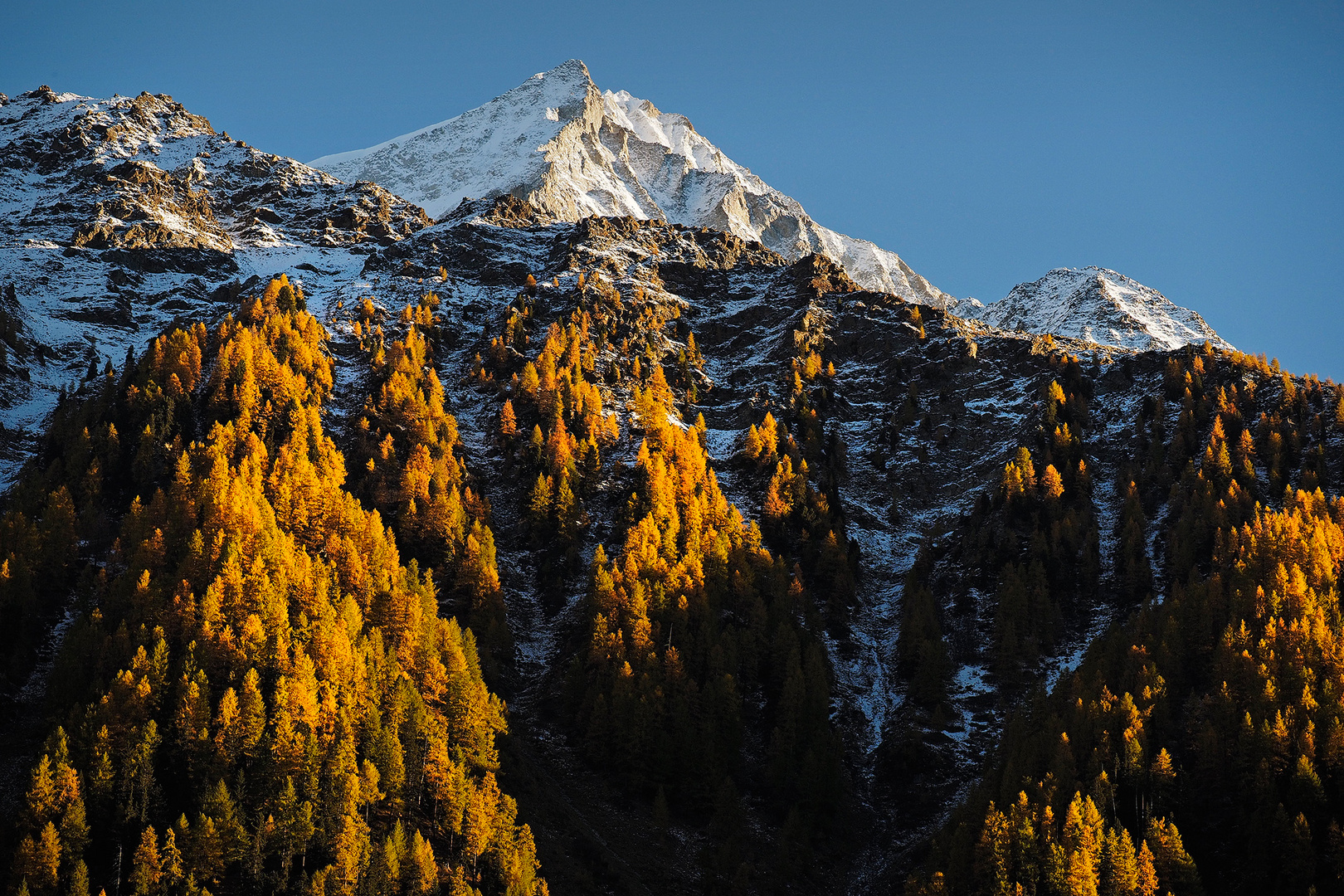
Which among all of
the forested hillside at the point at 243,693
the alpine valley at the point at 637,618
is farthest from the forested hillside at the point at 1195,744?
the forested hillside at the point at 243,693

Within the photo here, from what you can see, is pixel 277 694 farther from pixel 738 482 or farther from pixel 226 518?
pixel 738 482

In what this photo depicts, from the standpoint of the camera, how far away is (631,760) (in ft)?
289

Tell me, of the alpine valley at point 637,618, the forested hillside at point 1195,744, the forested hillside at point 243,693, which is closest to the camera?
the forested hillside at point 243,693

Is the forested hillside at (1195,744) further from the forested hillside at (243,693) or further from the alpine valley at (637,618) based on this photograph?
the forested hillside at (243,693)

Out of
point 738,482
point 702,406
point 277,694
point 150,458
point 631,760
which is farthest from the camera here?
point 702,406

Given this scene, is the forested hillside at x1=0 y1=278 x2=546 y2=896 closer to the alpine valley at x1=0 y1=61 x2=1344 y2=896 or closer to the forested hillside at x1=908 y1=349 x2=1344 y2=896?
the alpine valley at x1=0 y1=61 x2=1344 y2=896

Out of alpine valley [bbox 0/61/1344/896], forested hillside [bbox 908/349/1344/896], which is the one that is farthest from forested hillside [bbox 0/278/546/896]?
forested hillside [bbox 908/349/1344/896]

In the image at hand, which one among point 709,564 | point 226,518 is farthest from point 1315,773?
point 226,518

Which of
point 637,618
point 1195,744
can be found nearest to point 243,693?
point 637,618

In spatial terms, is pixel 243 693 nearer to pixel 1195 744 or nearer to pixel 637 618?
pixel 637 618

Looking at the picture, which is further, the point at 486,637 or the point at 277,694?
the point at 486,637

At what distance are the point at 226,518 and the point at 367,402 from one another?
162 ft

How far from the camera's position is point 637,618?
10019cm

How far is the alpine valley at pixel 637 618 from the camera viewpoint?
69375 mm
